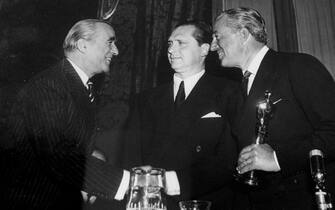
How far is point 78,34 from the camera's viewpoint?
3.04 meters

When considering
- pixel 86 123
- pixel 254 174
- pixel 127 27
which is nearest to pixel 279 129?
pixel 254 174

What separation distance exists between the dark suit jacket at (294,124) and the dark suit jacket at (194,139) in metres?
0.31

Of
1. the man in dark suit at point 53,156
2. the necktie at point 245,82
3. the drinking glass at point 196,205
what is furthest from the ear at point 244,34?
the drinking glass at point 196,205

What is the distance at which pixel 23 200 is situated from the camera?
2057 mm

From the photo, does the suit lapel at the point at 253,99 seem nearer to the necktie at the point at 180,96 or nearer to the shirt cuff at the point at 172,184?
the shirt cuff at the point at 172,184

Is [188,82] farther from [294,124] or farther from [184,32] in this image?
[294,124]

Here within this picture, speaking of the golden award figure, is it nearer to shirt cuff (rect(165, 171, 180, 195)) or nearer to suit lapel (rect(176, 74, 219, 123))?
shirt cuff (rect(165, 171, 180, 195))

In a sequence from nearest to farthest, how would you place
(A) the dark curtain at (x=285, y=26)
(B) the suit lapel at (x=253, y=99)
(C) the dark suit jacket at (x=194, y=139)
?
(B) the suit lapel at (x=253, y=99), (C) the dark suit jacket at (x=194, y=139), (A) the dark curtain at (x=285, y=26)

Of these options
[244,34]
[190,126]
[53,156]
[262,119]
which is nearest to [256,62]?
[244,34]

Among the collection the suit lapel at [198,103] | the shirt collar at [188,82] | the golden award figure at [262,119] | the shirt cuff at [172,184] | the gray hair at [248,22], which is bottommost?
the shirt cuff at [172,184]

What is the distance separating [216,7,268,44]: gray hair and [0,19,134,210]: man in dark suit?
122 centimetres

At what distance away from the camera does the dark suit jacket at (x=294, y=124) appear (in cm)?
200

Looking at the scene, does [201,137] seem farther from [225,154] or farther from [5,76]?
[5,76]

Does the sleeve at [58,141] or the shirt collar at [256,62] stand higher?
the shirt collar at [256,62]
